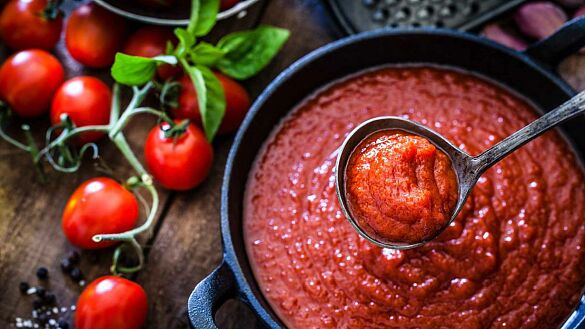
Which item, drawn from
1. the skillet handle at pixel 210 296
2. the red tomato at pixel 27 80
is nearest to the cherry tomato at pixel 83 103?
the red tomato at pixel 27 80

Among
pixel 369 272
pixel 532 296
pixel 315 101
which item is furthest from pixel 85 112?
pixel 532 296

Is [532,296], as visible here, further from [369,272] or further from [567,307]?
[369,272]

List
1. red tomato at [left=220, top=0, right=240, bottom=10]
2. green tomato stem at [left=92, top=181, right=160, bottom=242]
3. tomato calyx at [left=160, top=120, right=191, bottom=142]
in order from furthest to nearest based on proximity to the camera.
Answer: red tomato at [left=220, top=0, right=240, bottom=10]
tomato calyx at [left=160, top=120, right=191, bottom=142]
green tomato stem at [left=92, top=181, right=160, bottom=242]

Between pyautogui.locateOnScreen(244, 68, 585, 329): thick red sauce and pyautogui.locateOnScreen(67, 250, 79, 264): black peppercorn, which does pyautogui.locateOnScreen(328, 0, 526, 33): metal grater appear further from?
pyautogui.locateOnScreen(67, 250, 79, 264): black peppercorn

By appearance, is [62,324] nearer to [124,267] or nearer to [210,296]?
[124,267]

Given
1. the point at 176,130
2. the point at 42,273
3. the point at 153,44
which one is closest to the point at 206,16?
the point at 153,44

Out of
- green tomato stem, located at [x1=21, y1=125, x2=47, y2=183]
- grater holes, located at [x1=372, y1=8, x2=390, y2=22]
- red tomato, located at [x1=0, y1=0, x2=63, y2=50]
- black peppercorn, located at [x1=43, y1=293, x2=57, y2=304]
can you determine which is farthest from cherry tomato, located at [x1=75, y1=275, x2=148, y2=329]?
grater holes, located at [x1=372, y1=8, x2=390, y2=22]
